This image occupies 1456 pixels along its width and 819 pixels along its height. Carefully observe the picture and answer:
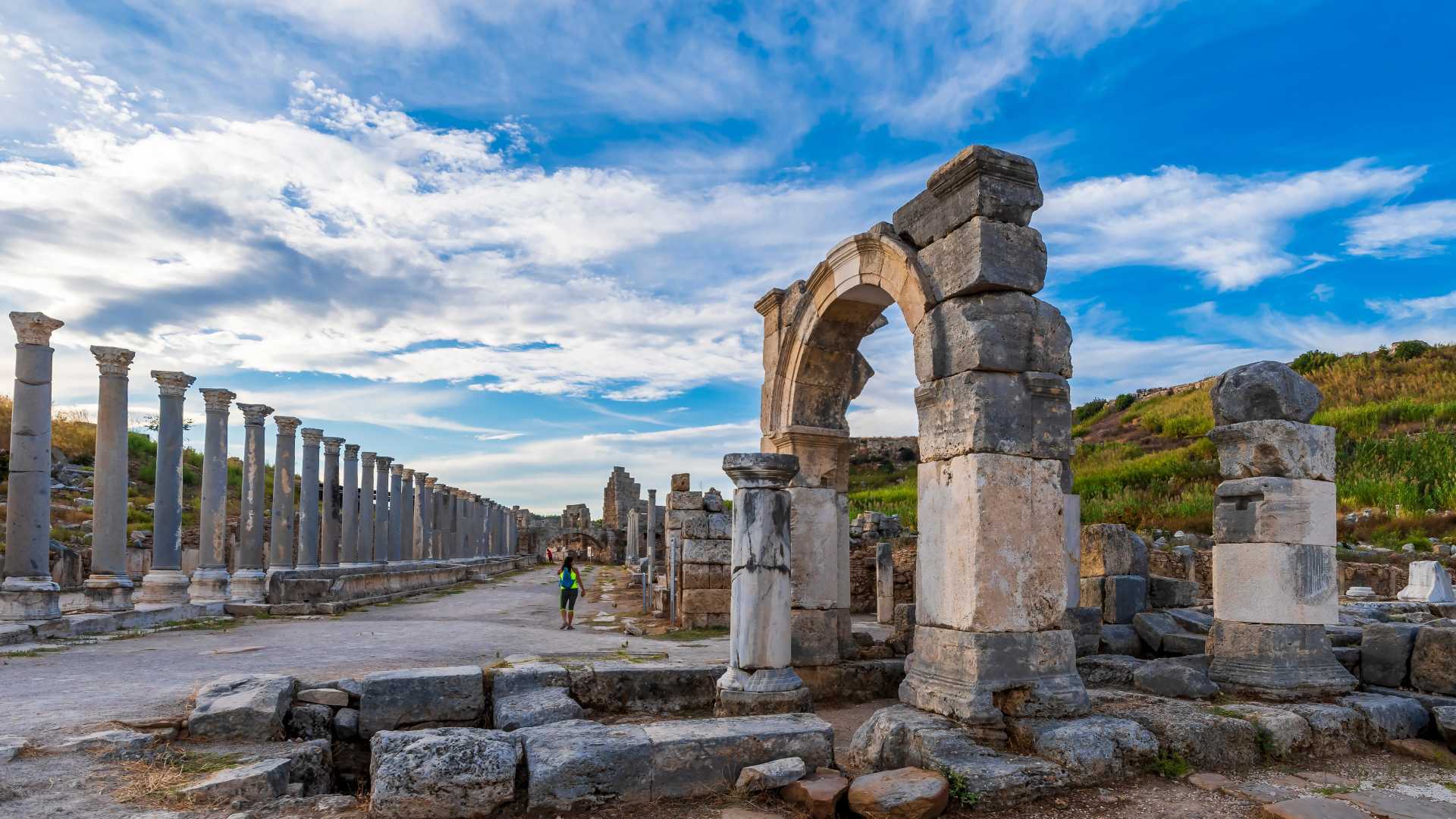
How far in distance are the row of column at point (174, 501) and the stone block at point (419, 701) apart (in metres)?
8.40

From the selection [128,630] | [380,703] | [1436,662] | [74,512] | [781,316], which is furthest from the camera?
[74,512]

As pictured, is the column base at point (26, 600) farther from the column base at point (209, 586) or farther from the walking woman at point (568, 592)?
the walking woman at point (568, 592)

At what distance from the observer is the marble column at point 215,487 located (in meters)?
17.1

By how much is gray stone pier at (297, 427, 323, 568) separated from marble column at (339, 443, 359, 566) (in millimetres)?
1910

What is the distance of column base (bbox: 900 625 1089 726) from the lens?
608cm

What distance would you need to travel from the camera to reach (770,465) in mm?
7477

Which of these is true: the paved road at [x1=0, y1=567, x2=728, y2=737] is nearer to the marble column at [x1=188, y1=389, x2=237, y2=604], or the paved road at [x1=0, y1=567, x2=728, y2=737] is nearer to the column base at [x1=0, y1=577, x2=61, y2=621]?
the column base at [x1=0, y1=577, x2=61, y2=621]

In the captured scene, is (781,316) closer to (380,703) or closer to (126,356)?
(380,703)

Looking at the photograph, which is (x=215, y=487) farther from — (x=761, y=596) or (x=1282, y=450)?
(x=1282, y=450)

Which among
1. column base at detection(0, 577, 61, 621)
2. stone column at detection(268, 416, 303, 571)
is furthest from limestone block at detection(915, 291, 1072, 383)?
stone column at detection(268, 416, 303, 571)

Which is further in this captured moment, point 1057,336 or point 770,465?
point 770,465

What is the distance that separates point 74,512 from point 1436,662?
99.7ft

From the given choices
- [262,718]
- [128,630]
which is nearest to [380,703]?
Answer: [262,718]

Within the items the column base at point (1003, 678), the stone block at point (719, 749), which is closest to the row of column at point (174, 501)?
the stone block at point (719, 749)
